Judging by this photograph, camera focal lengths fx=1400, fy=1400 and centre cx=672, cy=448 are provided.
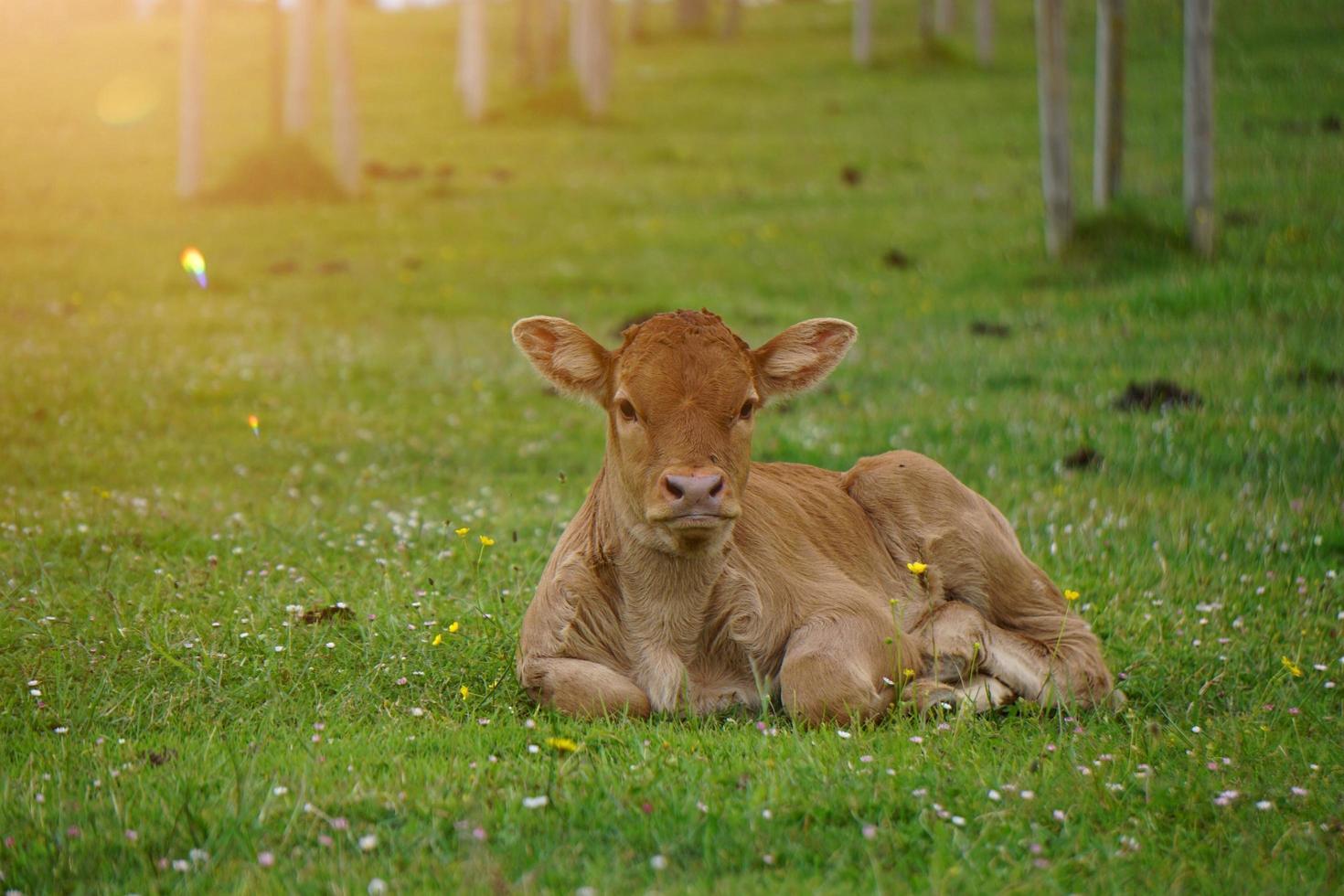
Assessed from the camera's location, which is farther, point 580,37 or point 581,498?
point 580,37

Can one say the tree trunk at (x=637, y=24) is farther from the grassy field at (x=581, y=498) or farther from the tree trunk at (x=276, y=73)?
the tree trunk at (x=276, y=73)

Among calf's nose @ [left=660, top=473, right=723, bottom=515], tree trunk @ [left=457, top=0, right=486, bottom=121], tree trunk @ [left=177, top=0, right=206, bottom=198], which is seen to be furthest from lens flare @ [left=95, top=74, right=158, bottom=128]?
calf's nose @ [left=660, top=473, right=723, bottom=515]

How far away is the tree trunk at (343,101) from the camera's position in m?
28.2

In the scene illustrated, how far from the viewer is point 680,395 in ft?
21.1

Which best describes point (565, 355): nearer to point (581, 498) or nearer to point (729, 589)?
point (729, 589)

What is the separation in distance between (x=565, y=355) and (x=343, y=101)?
914 inches

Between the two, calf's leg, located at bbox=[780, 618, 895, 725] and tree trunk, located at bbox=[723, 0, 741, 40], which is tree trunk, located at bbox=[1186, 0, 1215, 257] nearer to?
calf's leg, located at bbox=[780, 618, 895, 725]

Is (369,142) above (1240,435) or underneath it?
above

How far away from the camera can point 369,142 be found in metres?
36.0

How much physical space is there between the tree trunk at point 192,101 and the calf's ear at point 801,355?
2411cm

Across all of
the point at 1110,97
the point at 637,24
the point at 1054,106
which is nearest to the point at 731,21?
the point at 637,24

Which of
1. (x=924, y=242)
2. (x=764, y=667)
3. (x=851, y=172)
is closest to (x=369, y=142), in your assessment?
(x=851, y=172)

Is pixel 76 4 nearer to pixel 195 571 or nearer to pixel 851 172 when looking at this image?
pixel 851 172

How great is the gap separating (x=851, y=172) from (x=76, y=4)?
7187 centimetres
